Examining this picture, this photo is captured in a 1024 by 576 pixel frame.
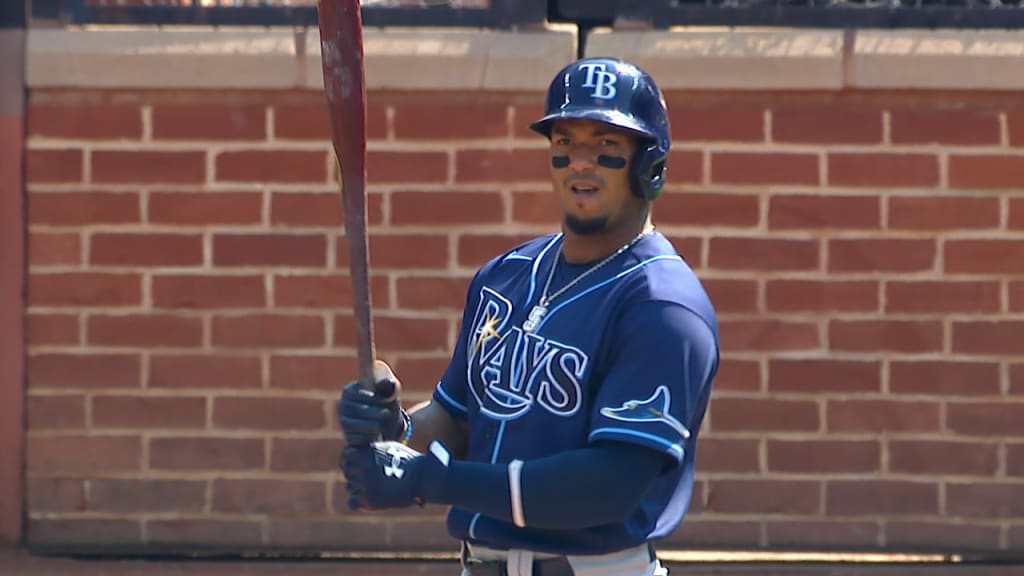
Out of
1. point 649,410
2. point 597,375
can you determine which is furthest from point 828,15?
point 649,410

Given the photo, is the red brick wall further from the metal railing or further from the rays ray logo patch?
the rays ray logo patch

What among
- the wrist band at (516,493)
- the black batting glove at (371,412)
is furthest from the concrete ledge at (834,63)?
the wrist band at (516,493)

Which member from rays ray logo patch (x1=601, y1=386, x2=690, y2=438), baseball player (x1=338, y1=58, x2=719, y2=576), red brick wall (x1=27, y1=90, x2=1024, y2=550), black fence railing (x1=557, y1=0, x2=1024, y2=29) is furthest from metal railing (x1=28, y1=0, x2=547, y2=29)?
rays ray logo patch (x1=601, y1=386, x2=690, y2=438)

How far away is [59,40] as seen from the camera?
5918mm

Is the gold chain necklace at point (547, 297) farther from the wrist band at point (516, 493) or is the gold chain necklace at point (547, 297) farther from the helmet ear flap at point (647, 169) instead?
the wrist band at point (516, 493)

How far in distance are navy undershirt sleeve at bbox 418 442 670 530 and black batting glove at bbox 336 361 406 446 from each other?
13 cm

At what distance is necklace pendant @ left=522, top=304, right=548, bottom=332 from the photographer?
321 centimetres

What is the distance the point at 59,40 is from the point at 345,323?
1.41 metres

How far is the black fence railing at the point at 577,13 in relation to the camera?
588 centimetres

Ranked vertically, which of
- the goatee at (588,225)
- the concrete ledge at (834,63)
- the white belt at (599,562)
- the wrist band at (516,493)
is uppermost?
the concrete ledge at (834,63)

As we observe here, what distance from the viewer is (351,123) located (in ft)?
10.3

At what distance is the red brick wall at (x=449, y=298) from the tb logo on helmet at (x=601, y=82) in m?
2.67

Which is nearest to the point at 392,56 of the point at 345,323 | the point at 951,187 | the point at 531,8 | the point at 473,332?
the point at 531,8

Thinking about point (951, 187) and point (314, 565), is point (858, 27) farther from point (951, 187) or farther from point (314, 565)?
point (314, 565)
